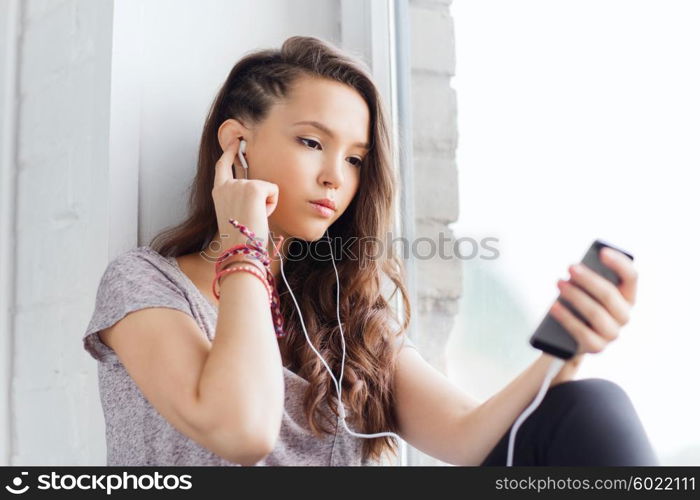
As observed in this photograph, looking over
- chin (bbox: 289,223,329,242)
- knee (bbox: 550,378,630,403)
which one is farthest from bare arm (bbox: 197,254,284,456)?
knee (bbox: 550,378,630,403)

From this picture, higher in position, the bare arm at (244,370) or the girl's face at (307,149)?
the girl's face at (307,149)

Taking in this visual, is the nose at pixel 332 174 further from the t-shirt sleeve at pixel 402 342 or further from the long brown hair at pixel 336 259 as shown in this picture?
the t-shirt sleeve at pixel 402 342

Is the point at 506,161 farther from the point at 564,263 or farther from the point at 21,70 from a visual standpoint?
the point at 21,70

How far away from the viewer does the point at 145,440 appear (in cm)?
109

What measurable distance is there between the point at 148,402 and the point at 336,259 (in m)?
0.40

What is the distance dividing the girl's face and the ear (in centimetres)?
1

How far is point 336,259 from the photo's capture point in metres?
1.35

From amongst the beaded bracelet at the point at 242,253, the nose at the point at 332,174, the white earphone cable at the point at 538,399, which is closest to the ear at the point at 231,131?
the nose at the point at 332,174

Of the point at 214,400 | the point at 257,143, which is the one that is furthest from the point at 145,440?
the point at 257,143

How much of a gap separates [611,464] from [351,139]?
559mm

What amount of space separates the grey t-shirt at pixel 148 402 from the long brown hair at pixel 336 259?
0.08 ft

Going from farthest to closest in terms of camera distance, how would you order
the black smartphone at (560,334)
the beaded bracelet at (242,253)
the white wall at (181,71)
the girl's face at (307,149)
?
the white wall at (181,71) < the girl's face at (307,149) < the beaded bracelet at (242,253) < the black smartphone at (560,334)

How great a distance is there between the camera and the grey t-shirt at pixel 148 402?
1.05m

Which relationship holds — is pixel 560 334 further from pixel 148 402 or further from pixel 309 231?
pixel 148 402
